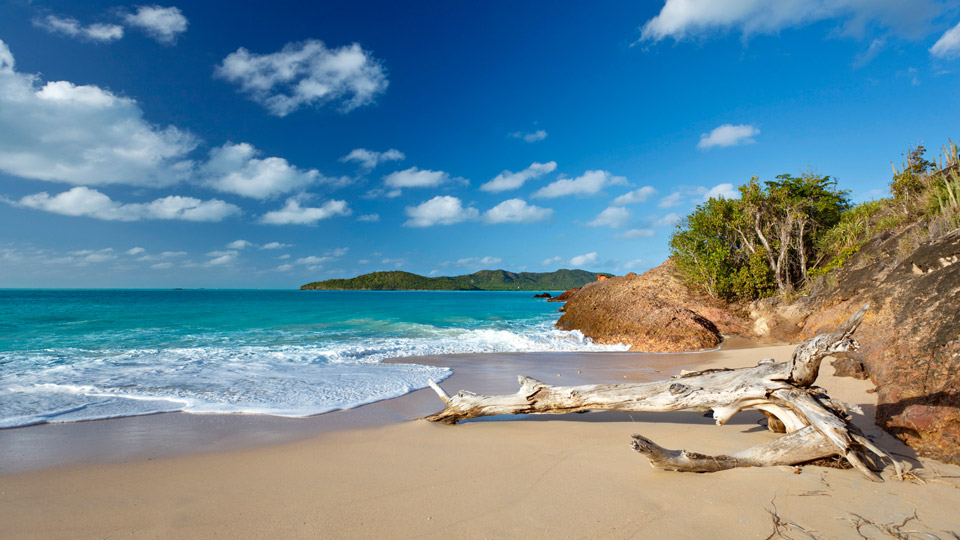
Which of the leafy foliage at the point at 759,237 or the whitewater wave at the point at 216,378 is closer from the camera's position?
the whitewater wave at the point at 216,378

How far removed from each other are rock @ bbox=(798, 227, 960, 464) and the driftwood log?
0.65 metres

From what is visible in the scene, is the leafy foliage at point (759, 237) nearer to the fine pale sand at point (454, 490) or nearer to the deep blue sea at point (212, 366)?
the deep blue sea at point (212, 366)

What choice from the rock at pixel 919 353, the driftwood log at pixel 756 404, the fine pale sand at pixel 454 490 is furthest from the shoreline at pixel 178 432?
the rock at pixel 919 353

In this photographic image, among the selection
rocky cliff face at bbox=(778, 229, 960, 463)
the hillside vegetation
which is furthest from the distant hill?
rocky cliff face at bbox=(778, 229, 960, 463)

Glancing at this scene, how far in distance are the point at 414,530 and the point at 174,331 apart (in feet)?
66.8

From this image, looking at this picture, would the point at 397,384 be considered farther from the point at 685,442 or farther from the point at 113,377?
the point at 113,377

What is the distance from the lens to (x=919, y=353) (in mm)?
4609

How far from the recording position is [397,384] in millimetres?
8383

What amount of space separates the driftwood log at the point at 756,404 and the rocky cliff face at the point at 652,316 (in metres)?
9.65

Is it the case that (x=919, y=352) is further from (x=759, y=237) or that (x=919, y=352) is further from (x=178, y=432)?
(x=759, y=237)

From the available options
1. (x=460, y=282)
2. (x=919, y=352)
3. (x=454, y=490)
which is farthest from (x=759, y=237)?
(x=460, y=282)

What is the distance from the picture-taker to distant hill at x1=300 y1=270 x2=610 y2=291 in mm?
161875

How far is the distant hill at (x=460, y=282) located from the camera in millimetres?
161875

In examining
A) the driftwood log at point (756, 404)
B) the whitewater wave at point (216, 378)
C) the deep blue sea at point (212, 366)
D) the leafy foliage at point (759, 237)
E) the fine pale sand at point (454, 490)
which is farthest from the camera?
the leafy foliage at point (759, 237)
